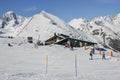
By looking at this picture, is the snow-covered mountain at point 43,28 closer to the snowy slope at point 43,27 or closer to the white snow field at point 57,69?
the snowy slope at point 43,27

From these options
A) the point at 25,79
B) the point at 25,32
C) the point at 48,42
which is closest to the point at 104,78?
the point at 25,79

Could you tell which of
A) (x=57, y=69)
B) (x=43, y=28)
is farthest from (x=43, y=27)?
(x=57, y=69)

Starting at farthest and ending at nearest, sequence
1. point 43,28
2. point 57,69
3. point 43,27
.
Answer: point 43,27, point 43,28, point 57,69

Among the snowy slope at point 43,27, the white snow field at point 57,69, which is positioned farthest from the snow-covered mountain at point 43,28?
the white snow field at point 57,69

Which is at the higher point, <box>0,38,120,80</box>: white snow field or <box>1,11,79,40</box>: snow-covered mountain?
<box>1,11,79,40</box>: snow-covered mountain

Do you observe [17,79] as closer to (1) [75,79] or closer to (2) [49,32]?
(1) [75,79]

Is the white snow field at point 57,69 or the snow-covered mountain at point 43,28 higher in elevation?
the snow-covered mountain at point 43,28

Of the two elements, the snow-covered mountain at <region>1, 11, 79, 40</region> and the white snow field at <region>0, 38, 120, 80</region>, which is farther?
the snow-covered mountain at <region>1, 11, 79, 40</region>

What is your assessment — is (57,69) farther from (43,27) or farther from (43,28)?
(43,27)

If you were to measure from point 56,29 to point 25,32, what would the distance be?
57.9 ft

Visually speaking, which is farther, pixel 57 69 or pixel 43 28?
pixel 43 28

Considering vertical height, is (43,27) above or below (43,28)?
above

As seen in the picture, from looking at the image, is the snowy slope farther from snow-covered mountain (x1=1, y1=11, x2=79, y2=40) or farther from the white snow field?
the white snow field

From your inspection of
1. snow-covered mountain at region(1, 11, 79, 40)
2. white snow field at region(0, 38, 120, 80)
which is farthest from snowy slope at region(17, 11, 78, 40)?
white snow field at region(0, 38, 120, 80)
